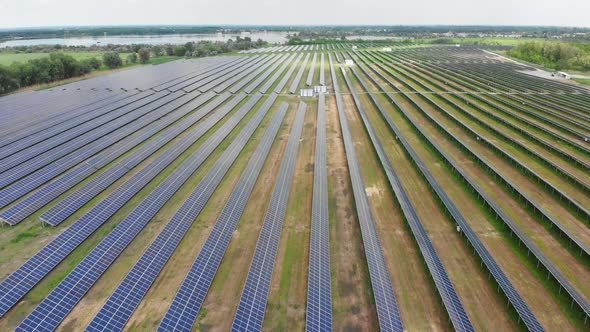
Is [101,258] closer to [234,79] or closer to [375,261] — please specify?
[375,261]

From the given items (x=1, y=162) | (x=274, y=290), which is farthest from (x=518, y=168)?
(x=1, y=162)

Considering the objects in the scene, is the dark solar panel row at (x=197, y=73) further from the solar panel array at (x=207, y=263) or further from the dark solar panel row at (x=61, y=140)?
the solar panel array at (x=207, y=263)

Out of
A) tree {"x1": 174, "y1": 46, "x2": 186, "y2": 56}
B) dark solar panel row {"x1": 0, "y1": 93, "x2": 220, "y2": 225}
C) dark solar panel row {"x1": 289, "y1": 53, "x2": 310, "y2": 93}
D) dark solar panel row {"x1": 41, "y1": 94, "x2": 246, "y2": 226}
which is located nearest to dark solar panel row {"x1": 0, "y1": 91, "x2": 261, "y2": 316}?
dark solar panel row {"x1": 41, "y1": 94, "x2": 246, "y2": 226}

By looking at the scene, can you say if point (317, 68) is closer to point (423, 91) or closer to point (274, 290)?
point (423, 91)

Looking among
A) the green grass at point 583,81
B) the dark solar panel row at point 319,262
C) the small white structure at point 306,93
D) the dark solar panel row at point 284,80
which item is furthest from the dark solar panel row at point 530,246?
the green grass at point 583,81

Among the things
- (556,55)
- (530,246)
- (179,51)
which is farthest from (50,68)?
(556,55)

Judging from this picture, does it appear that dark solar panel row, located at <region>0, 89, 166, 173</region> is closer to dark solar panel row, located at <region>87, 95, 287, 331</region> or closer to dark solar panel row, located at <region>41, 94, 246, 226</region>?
dark solar panel row, located at <region>41, 94, 246, 226</region>

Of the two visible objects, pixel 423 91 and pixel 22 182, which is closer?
pixel 22 182
